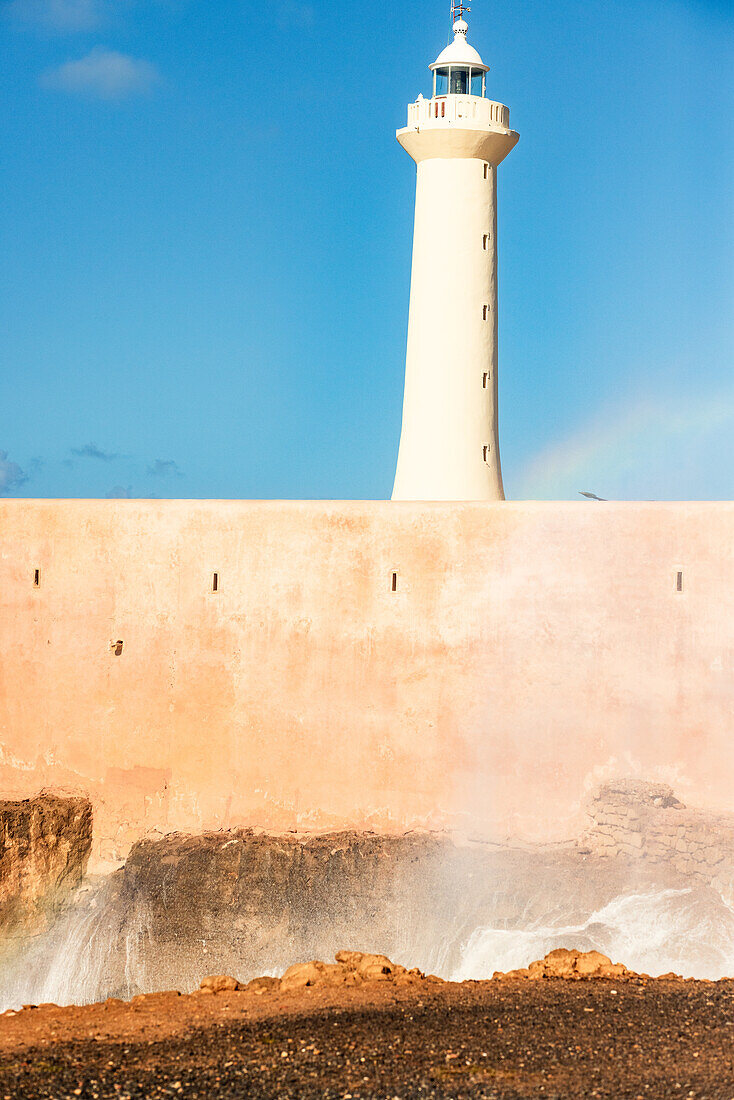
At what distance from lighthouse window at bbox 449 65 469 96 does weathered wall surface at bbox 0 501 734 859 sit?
7.47 meters

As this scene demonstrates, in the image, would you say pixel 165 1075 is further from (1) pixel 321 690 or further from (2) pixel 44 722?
(2) pixel 44 722

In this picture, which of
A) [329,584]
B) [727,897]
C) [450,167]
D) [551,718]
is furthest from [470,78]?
[727,897]

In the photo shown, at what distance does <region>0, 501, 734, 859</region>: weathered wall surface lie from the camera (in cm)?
1245

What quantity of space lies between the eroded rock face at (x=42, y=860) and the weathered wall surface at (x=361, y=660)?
231mm

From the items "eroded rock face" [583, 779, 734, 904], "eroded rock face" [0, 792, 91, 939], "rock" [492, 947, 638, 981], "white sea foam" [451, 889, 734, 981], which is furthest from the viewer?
"eroded rock face" [0, 792, 91, 939]

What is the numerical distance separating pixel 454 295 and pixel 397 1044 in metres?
11.6

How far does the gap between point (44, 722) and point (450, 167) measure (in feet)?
30.3

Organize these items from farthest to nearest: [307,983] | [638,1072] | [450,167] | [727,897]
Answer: [450,167] → [727,897] → [307,983] → [638,1072]

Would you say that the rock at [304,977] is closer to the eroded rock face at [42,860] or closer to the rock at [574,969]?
the rock at [574,969]

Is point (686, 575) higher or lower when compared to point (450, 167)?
lower

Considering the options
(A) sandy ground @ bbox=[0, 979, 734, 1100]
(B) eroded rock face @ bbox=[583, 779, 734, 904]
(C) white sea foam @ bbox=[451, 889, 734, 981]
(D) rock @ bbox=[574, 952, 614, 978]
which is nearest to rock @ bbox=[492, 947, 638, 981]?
(D) rock @ bbox=[574, 952, 614, 978]

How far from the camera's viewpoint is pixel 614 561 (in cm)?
1262

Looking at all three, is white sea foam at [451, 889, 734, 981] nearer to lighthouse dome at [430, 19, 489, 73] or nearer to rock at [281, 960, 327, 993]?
rock at [281, 960, 327, 993]

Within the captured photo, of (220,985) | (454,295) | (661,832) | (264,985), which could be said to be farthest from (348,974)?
(454,295)
